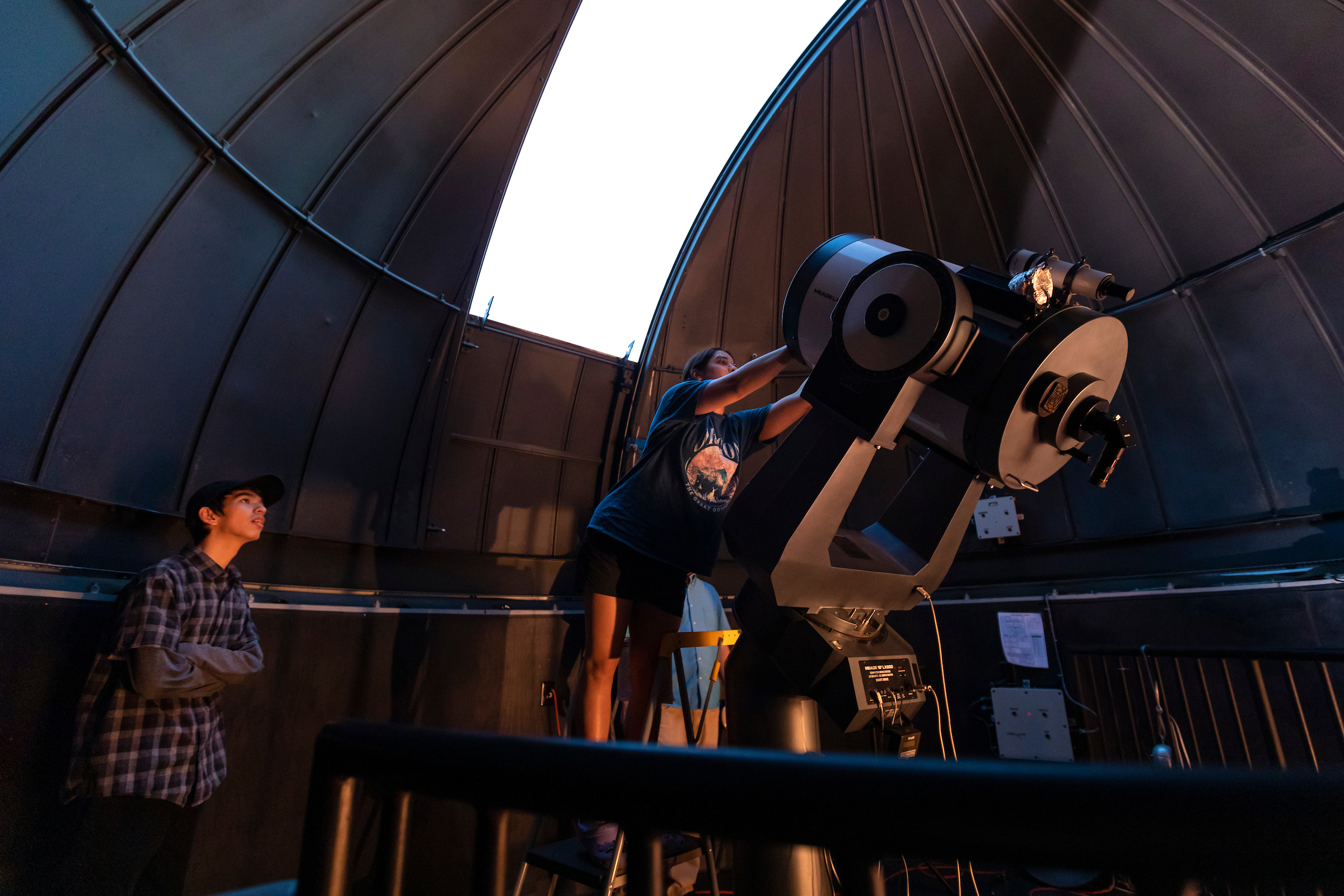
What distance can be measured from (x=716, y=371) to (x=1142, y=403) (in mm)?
3839

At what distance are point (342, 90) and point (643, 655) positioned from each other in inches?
162

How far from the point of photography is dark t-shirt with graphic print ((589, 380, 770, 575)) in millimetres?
2379

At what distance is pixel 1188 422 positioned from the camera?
14.4 feet

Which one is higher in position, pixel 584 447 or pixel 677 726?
pixel 584 447

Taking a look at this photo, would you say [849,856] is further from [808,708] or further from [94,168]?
[94,168]

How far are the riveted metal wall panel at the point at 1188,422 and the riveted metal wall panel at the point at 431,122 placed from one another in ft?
16.9

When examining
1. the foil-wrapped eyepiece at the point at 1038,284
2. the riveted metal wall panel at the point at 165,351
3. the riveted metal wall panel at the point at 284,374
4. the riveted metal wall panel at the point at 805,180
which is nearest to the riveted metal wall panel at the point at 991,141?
the riveted metal wall panel at the point at 805,180

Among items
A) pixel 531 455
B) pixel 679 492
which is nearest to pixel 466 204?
pixel 531 455

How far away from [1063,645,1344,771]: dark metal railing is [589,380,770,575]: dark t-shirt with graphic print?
2945mm

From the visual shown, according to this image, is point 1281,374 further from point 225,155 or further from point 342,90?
point 225,155

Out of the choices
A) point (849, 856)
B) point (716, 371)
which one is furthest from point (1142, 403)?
point (849, 856)

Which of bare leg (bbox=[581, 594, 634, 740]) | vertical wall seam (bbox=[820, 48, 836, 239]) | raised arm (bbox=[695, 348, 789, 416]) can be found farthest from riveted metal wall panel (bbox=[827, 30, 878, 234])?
bare leg (bbox=[581, 594, 634, 740])

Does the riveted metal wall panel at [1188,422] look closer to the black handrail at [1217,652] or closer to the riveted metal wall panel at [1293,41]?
the black handrail at [1217,652]

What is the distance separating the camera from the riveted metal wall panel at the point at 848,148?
500cm
